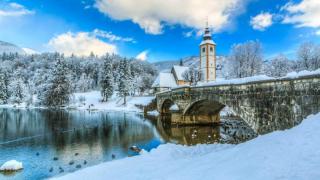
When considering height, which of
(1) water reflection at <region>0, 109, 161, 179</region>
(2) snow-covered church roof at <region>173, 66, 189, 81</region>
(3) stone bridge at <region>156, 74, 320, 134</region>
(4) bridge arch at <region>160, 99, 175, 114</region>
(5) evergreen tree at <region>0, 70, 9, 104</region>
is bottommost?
(1) water reflection at <region>0, 109, 161, 179</region>

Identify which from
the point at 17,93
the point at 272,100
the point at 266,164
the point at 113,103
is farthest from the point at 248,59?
the point at 17,93

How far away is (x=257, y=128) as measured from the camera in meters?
20.5

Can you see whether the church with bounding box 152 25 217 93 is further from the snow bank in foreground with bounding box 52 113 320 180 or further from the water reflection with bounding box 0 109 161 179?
the snow bank in foreground with bounding box 52 113 320 180

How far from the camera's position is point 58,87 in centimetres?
8031

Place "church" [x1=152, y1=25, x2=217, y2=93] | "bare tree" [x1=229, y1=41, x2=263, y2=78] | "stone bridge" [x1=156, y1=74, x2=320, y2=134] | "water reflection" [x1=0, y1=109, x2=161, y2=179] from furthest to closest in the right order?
"church" [x1=152, y1=25, x2=217, y2=93] → "bare tree" [x1=229, y1=41, x2=263, y2=78] → "water reflection" [x1=0, y1=109, x2=161, y2=179] → "stone bridge" [x1=156, y1=74, x2=320, y2=134]

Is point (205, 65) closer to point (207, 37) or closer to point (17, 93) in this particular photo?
point (207, 37)

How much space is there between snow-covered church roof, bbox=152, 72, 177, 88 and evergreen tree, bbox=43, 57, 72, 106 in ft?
89.4

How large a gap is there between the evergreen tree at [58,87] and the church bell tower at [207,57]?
136ft

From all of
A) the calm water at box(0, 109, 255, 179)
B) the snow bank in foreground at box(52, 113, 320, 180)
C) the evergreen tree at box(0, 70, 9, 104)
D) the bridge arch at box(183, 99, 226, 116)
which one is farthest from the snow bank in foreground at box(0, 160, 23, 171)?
the evergreen tree at box(0, 70, 9, 104)

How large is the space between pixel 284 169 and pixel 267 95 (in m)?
11.5

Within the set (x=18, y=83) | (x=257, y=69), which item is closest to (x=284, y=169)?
(x=257, y=69)

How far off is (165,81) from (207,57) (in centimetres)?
1576

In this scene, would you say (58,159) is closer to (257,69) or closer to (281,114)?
(281,114)

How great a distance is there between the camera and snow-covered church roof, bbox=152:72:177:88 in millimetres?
88562
